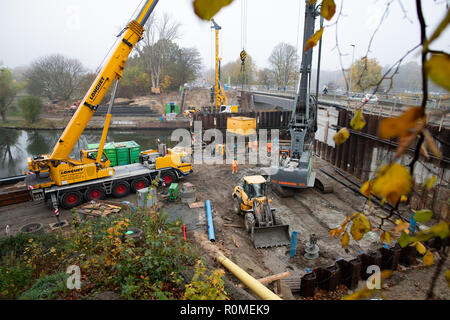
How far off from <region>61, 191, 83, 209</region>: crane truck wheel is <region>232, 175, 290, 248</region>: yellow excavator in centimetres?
783

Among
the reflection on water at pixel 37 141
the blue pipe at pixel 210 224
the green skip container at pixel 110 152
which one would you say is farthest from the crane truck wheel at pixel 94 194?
the reflection on water at pixel 37 141

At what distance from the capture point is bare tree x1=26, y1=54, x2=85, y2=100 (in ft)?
171

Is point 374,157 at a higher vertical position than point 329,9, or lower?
lower

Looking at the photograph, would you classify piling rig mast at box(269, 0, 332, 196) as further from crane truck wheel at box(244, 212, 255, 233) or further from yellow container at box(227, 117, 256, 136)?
yellow container at box(227, 117, 256, 136)

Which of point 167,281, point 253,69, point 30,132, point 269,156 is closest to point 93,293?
point 167,281

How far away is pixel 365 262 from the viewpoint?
8156 mm

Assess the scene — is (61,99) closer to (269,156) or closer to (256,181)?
(269,156)

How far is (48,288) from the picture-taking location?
423 centimetres

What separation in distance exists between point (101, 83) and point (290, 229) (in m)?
10.9

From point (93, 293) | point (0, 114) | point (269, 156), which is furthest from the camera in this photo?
point (0, 114)

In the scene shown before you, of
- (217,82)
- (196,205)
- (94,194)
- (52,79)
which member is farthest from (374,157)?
(52,79)

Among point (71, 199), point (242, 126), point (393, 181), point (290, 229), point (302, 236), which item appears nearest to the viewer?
point (393, 181)

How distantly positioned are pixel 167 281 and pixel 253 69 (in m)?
101

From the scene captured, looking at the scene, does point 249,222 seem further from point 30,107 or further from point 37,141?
point 30,107
